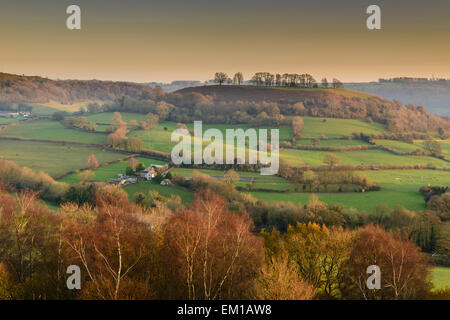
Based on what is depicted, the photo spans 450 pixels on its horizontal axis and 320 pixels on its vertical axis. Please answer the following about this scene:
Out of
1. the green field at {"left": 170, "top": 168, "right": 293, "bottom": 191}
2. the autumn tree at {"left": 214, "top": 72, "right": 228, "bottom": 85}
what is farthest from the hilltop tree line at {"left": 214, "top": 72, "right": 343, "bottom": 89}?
the green field at {"left": 170, "top": 168, "right": 293, "bottom": 191}

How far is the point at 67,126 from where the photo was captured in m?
95.8

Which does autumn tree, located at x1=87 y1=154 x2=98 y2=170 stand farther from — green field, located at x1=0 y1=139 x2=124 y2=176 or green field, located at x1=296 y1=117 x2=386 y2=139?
green field, located at x1=296 y1=117 x2=386 y2=139

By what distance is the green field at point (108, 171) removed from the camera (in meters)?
54.4

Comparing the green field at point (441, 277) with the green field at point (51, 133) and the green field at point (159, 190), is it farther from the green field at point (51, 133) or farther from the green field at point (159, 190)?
the green field at point (51, 133)


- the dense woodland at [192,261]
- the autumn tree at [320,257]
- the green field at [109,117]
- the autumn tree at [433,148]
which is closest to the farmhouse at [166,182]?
the dense woodland at [192,261]

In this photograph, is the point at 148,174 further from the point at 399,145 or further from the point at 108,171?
the point at 399,145

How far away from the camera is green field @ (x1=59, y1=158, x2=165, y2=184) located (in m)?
54.4

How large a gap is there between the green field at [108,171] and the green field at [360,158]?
27.9 m

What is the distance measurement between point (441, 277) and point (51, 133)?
89881 mm

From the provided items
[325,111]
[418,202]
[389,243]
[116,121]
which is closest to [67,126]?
[116,121]

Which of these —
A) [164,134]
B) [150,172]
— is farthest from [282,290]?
[164,134]

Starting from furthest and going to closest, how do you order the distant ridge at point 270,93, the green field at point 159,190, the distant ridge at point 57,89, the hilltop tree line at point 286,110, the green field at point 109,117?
the distant ridge at point 57,89 → the distant ridge at point 270,93 → the green field at point 109,117 → the hilltop tree line at point 286,110 → the green field at point 159,190

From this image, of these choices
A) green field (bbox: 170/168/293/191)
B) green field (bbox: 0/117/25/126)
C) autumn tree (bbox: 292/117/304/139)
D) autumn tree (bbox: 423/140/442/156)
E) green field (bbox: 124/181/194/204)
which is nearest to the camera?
green field (bbox: 124/181/194/204)

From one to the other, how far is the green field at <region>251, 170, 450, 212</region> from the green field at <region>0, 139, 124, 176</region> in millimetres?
35718
